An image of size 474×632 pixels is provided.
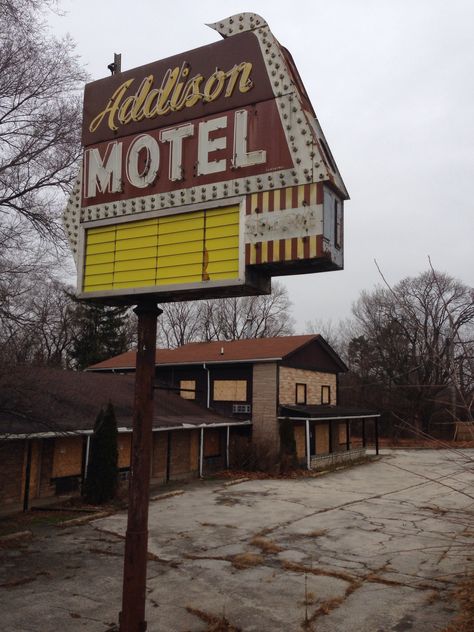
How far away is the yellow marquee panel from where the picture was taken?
6172 millimetres

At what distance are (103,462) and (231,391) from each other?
11.7 meters

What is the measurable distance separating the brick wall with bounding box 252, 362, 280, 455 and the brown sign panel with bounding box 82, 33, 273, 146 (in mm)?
20988

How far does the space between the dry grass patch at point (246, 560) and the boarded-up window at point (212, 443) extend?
1402 cm

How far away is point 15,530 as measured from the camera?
13617 mm

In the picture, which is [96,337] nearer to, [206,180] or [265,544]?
[265,544]

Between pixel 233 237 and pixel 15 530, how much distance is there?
11187mm

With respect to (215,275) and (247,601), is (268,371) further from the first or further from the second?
(215,275)

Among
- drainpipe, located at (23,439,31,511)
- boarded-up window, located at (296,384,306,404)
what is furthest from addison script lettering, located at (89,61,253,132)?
boarded-up window, located at (296,384,306,404)

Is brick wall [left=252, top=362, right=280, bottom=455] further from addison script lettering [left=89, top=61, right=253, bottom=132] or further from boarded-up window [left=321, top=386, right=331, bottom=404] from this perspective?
addison script lettering [left=89, top=61, right=253, bottom=132]

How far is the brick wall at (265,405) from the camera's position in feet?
88.6

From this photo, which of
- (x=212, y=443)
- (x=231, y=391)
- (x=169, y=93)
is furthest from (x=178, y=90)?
(x=231, y=391)

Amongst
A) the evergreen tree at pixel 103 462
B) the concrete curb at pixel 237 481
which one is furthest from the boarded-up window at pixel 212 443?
the evergreen tree at pixel 103 462

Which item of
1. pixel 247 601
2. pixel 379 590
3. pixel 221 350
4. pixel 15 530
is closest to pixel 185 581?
pixel 247 601

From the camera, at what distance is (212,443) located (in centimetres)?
2595
